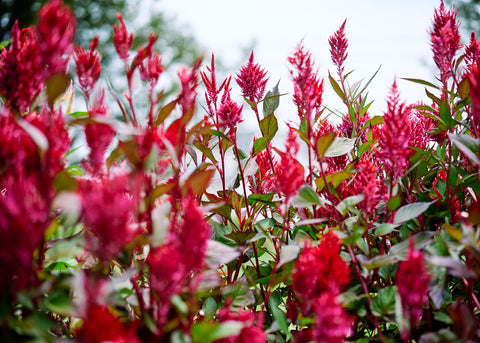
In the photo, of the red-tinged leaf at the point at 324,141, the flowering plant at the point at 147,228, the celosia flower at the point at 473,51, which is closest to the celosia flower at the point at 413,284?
the flowering plant at the point at 147,228

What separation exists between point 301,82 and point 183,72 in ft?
0.64

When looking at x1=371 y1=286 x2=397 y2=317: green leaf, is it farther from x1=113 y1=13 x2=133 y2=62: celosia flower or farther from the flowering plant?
x1=113 y1=13 x2=133 y2=62: celosia flower

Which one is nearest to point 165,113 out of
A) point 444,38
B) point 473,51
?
point 444,38

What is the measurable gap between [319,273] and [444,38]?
1.89 ft

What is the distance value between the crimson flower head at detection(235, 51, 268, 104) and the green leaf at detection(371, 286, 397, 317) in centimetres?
54

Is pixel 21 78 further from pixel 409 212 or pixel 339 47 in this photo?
pixel 339 47

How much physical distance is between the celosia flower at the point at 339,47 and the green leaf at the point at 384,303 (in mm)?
688

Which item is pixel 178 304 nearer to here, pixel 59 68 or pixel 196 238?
pixel 196 238

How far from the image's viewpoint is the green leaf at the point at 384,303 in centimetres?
60

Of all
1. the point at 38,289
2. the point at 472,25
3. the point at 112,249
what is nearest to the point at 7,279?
the point at 38,289

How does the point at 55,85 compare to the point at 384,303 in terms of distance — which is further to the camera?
the point at 384,303

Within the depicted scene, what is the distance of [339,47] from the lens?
1.07 meters

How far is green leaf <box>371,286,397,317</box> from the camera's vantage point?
1.97ft

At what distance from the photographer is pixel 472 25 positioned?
462 inches
